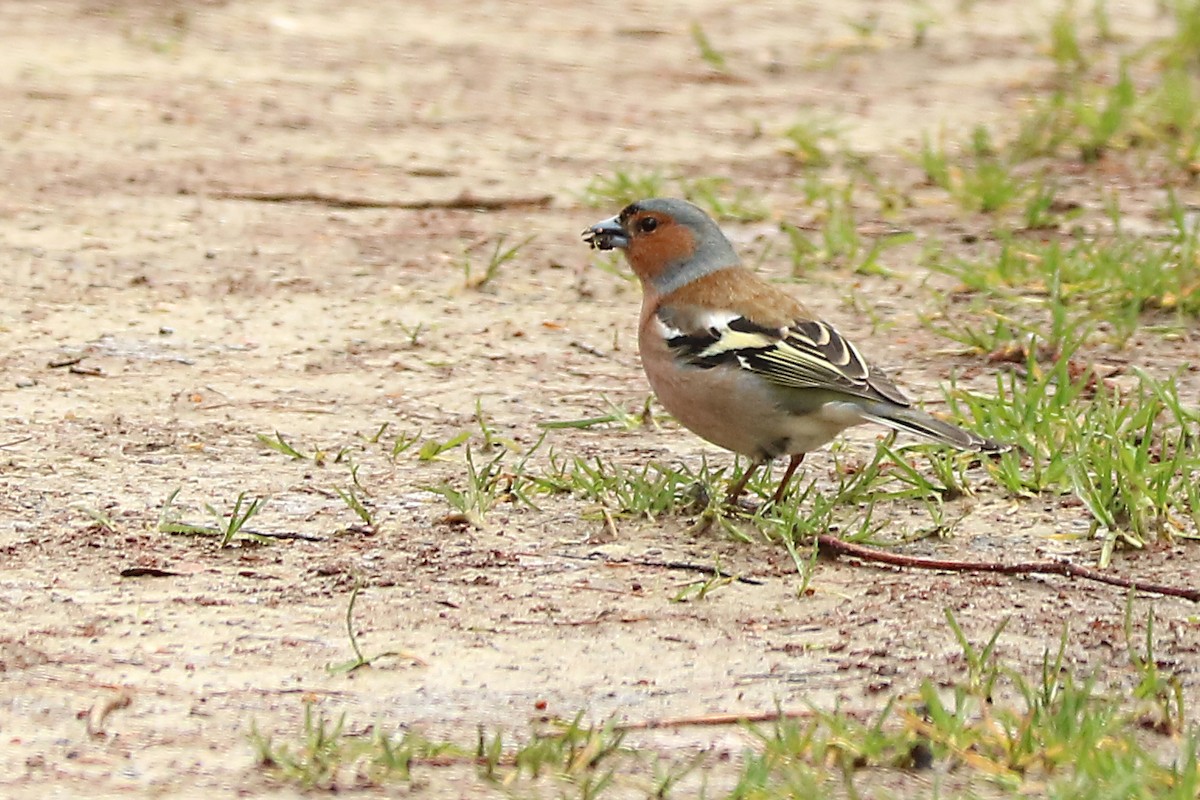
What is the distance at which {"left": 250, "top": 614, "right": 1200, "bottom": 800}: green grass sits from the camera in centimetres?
345

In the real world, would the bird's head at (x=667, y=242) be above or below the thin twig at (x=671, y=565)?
above

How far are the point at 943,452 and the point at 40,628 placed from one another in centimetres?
260

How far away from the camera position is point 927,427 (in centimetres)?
491

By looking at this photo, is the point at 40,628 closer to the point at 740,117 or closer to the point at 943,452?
the point at 943,452

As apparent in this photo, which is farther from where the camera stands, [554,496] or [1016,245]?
[1016,245]

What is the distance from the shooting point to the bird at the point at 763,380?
5031mm

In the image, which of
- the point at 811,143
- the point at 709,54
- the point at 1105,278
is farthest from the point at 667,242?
the point at 709,54

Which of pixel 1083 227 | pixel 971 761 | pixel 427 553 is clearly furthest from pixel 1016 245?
pixel 971 761

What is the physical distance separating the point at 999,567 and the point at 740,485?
2.59 feet

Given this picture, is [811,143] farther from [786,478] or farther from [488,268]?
[786,478]

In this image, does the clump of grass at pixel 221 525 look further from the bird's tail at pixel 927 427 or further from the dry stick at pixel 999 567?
the bird's tail at pixel 927 427

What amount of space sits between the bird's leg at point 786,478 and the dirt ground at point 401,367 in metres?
0.27

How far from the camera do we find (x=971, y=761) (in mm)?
3564

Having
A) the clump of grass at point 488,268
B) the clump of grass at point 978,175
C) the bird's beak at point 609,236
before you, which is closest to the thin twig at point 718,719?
the bird's beak at point 609,236
